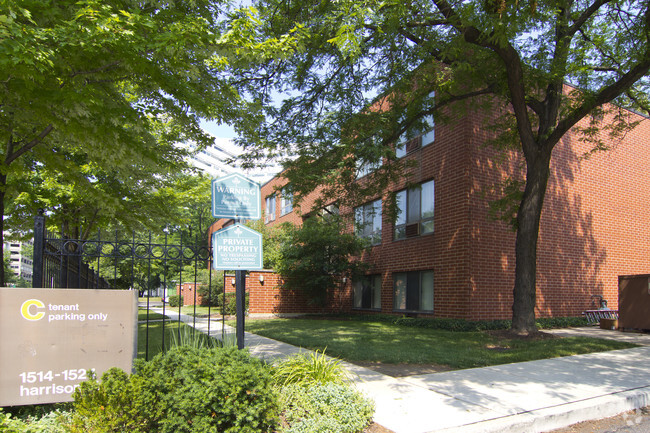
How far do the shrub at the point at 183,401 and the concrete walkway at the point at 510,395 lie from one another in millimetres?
1518

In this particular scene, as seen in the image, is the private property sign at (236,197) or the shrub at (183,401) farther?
the private property sign at (236,197)

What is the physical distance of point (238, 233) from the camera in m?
5.61

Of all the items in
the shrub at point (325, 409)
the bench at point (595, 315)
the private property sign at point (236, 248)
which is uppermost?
the private property sign at point (236, 248)

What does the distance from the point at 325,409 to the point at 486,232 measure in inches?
440

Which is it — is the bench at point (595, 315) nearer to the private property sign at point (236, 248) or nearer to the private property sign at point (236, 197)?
the private property sign at point (236, 248)

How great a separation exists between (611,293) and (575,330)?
510cm

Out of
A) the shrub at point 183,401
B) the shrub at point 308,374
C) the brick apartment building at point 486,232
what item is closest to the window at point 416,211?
the brick apartment building at point 486,232

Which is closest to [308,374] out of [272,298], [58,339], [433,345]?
[58,339]

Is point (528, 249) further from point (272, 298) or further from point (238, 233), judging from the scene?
point (272, 298)

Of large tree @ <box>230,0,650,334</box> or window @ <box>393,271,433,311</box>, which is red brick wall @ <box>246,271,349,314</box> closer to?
window @ <box>393,271,433,311</box>

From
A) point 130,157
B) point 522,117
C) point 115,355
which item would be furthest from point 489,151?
point 115,355

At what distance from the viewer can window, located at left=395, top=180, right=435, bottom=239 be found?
16141 mm

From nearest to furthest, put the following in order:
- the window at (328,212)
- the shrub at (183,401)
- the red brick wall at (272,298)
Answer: the shrub at (183,401) → the window at (328,212) → the red brick wall at (272,298)

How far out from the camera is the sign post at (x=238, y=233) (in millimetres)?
5520
